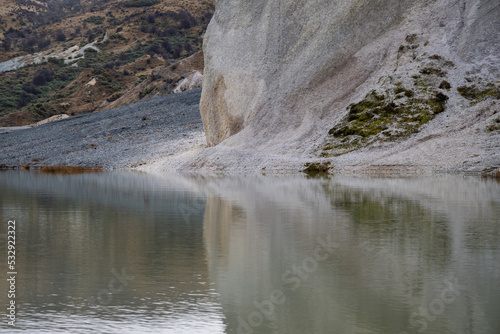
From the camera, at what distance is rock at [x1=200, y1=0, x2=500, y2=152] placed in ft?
102

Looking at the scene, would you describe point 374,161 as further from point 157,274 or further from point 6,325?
point 6,325

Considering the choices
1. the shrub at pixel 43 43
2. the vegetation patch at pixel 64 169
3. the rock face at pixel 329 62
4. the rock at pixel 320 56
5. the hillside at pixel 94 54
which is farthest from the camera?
the shrub at pixel 43 43

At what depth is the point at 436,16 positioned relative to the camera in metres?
32.4

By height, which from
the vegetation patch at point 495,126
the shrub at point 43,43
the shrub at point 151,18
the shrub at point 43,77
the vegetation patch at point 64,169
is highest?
the shrub at point 151,18

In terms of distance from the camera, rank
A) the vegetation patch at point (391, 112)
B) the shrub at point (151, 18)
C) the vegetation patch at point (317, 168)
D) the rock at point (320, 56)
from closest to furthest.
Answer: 1. the vegetation patch at point (317, 168)
2. the vegetation patch at point (391, 112)
3. the rock at point (320, 56)
4. the shrub at point (151, 18)

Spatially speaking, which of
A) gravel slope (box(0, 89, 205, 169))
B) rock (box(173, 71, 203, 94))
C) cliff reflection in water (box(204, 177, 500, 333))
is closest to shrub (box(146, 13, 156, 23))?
rock (box(173, 71, 203, 94))

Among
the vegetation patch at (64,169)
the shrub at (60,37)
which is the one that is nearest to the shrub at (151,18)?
the shrub at (60,37)

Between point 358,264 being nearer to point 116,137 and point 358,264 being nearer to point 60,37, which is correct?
point 116,137

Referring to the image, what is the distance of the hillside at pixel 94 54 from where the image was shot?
83.0 m

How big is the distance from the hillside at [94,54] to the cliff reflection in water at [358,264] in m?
59.0

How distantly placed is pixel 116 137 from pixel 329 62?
21.7m

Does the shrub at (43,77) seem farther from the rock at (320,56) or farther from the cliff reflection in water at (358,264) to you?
the cliff reflection in water at (358,264)

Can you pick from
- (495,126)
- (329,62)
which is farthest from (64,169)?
(495,126)

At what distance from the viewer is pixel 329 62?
110 feet
